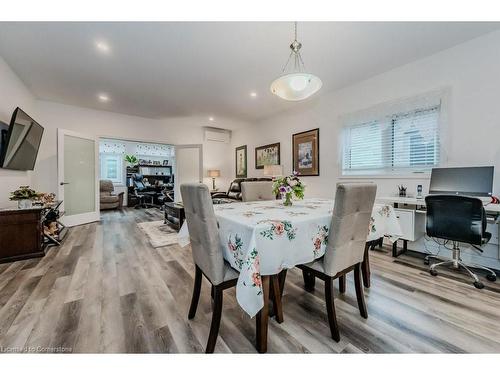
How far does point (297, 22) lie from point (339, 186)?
1890 mm

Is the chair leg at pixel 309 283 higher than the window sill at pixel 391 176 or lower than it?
lower

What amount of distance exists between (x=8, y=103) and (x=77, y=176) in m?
1.89

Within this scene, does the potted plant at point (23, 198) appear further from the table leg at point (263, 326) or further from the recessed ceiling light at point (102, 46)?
the table leg at point (263, 326)

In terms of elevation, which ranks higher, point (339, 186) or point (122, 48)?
point (122, 48)

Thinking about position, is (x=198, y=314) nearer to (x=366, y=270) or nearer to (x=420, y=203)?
(x=366, y=270)

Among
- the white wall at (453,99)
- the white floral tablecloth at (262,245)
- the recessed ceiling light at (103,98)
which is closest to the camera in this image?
the white floral tablecloth at (262,245)

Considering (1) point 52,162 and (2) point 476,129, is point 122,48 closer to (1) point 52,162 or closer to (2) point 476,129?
(1) point 52,162

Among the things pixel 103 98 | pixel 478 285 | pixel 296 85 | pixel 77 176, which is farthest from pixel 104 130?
pixel 478 285

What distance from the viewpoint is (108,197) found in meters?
6.94

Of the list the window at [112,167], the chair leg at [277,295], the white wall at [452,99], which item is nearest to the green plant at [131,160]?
the window at [112,167]

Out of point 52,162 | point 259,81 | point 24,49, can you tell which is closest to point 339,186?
point 259,81

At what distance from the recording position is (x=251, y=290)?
1123 mm

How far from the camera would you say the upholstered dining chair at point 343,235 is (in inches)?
50.0

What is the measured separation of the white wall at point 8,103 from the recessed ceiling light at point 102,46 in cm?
149
